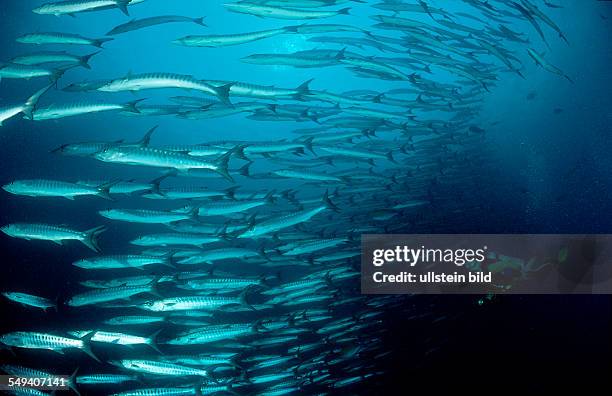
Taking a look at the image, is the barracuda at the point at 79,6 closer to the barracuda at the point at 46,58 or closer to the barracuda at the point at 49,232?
the barracuda at the point at 46,58

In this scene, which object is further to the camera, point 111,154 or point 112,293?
point 112,293

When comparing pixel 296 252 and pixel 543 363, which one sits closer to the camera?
pixel 296 252

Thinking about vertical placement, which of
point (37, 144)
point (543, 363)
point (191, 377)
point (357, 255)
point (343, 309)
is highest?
point (37, 144)

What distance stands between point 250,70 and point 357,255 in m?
31.1

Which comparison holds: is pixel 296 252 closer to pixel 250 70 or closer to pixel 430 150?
pixel 430 150

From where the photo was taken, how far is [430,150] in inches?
→ 358

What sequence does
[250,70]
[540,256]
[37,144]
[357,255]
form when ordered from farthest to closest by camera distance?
1. [250,70]
2. [37,144]
3. [540,256]
4. [357,255]

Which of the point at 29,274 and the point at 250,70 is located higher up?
the point at 250,70

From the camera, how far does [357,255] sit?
643 cm

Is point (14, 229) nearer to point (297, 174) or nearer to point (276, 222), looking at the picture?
point (276, 222)

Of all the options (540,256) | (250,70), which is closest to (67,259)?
(540,256)

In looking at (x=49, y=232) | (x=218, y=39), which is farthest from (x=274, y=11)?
(x=49, y=232)

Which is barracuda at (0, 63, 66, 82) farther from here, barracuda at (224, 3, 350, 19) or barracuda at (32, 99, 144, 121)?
barracuda at (224, 3, 350, 19)

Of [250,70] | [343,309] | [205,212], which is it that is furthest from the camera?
[250,70]
